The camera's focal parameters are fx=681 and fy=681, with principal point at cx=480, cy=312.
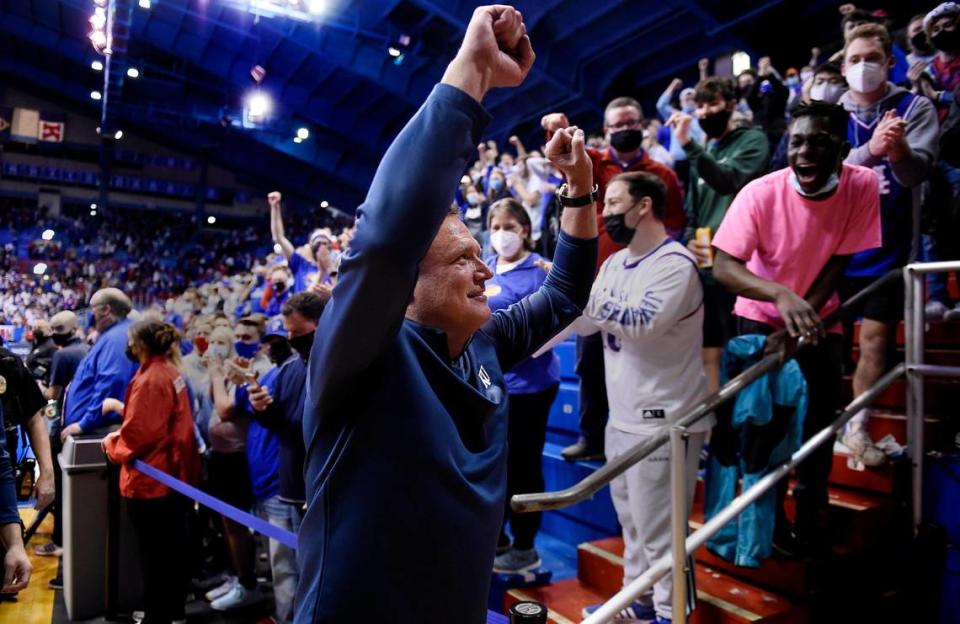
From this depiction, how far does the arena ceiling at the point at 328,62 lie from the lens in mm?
11789

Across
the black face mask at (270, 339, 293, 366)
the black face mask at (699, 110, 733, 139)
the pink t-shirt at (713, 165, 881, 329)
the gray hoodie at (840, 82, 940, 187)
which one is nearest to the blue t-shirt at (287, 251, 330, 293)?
Result: the black face mask at (270, 339, 293, 366)

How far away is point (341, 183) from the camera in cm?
2283

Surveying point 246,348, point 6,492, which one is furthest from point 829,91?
point 6,492

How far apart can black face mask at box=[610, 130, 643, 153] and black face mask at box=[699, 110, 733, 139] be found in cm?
36

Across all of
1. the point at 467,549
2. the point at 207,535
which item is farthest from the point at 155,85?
the point at 467,549

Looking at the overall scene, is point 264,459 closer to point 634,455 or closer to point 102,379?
point 102,379

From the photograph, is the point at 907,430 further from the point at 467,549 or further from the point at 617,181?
the point at 467,549

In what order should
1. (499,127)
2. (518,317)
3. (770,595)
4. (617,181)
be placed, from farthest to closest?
(499,127) → (617,181) → (770,595) → (518,317)

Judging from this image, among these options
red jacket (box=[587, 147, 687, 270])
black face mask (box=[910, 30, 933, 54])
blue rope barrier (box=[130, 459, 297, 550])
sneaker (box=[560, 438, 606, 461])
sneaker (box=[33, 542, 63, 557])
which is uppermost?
black face mask (box=[910, 30, 933, 54])

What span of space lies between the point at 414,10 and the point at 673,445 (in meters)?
13.4

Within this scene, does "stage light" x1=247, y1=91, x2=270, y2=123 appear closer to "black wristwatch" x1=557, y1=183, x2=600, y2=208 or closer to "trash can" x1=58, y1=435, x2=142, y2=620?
"trash can" x1=58, y1=435, x2=142, y2=620

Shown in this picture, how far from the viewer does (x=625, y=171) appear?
3.51m

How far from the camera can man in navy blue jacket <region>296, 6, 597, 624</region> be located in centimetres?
87

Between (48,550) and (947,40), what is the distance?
22.6 ft
